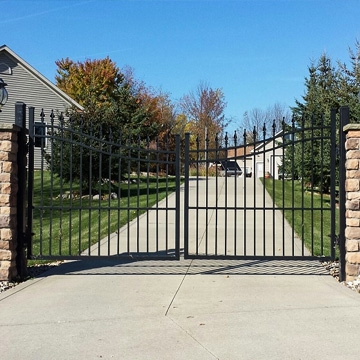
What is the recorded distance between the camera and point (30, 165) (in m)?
6.33

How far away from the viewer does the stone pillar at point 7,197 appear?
19.7 ft

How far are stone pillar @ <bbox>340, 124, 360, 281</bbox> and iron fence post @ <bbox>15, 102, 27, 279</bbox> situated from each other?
15.6 feet

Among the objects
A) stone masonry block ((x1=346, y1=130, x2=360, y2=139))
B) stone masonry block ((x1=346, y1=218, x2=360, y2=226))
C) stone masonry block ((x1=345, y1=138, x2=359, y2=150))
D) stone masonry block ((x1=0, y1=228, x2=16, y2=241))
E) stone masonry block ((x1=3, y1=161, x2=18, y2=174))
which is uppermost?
stone masonry block ((x1=346, y1=130, x2=360, y2=139))

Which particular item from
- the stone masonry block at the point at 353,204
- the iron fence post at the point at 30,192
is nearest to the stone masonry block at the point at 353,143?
the stone masonry block at the point at 353,204

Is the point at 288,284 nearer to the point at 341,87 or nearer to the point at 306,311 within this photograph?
the point at 306,311

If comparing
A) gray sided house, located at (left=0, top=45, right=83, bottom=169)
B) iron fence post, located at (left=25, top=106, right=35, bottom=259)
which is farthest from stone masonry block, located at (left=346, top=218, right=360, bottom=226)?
gray sided house, located at (left=0, top=45, right=83, bottom=169)

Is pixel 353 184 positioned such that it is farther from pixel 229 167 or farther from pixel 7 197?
pixel 229 167

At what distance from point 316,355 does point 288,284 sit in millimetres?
2363

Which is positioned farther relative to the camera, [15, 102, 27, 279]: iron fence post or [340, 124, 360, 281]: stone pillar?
[15, 102, 27, 279]: iron fence post

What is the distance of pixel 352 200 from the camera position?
599cm

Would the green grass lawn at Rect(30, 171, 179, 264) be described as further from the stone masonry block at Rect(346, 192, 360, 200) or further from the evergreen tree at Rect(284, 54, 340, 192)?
the evergreen tree at Rect(284, 54, 340, 192)

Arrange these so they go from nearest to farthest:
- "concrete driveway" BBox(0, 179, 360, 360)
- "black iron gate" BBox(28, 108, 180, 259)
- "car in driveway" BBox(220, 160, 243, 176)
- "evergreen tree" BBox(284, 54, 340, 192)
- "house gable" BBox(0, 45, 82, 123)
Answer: "concrete driveway" BBox(0, 179, 360, 360), "black iron gate" BBox(28, 108, 180, 259), "car in driveway" BBox(220, 160, 243, 176), "evergreen tree" BBox(284, 54, 340, 192), "house gable" BBox(0, 45, 82, 123)

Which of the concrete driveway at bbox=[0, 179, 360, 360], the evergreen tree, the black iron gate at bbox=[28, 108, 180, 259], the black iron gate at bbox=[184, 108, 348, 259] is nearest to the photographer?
the concrete driveway at bbox=[0, 179, 360, 360]

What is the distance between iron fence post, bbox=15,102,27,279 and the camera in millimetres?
6281
